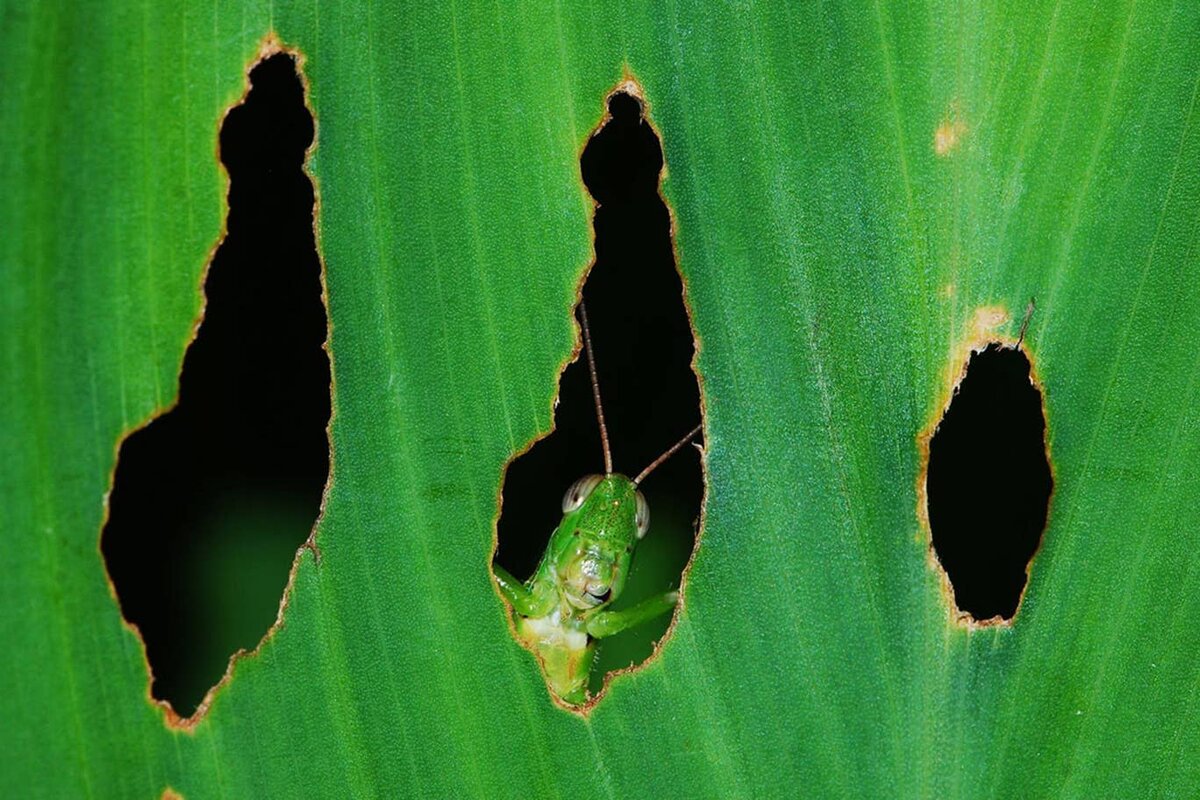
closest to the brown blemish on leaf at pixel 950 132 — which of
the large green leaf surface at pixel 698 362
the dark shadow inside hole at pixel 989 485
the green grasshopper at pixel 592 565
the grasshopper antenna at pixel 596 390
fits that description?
the large green leaf surface at pixel 698 362

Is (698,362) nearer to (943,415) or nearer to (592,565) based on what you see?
(943,415)

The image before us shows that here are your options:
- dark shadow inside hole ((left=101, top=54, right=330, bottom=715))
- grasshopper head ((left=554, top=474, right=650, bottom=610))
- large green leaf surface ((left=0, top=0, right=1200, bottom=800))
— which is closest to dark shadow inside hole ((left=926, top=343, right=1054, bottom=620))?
large green leaf surface ((left=0, top=0, right=1200, bottom=800))

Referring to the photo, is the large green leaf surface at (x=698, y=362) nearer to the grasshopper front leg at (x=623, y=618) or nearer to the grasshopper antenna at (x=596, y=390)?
the grasshopper antenna at (x=596, y=390)

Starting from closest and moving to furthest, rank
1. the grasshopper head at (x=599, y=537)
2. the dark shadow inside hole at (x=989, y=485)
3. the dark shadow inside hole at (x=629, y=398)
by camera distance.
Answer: the dark shadow inside hole at (x=989, y=485) → the dark shadow inside hole at (x=629, y=398) → the grasshopper head at (x=599, y=537)

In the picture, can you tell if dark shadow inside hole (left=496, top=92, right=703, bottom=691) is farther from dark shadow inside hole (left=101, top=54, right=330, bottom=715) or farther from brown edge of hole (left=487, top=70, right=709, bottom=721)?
dark shadow inside hole (left=101, top=54, right=330, bottom=715)

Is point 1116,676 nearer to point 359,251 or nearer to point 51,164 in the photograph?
point 359,251

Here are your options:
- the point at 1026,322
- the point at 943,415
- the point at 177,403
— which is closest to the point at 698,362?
the point at 943,415
